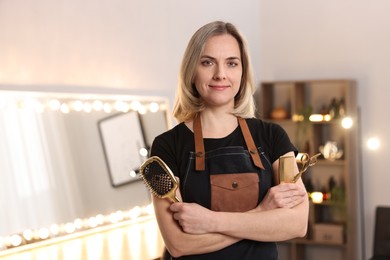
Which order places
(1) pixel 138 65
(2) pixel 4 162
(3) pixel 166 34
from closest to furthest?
(2) pixel 4 162, (1) pixel 138 65, (3) pixel 166 34

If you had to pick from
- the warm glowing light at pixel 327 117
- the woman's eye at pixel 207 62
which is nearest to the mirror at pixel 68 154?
the woman's eye at pixel 207 62

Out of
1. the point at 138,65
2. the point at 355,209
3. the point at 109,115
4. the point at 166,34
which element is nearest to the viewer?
the point at 109,115

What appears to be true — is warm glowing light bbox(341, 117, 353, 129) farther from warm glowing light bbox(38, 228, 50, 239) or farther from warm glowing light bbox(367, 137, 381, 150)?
warm glowing light bbox(38, 228, 50, 239)

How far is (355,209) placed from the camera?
5.75 meters

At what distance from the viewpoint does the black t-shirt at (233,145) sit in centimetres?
186

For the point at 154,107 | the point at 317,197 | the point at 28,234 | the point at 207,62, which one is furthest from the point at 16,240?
the point at 317,197

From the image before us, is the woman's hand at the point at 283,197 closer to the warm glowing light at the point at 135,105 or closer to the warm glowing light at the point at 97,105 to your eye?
the warm glowing light at the point at 97,105

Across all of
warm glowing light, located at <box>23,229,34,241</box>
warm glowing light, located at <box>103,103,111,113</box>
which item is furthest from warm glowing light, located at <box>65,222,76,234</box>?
warm glowing light, located at <box>103,103,111,113</box>

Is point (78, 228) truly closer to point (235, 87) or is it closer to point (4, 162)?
point (4, 162)

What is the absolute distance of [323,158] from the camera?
19.1 feet

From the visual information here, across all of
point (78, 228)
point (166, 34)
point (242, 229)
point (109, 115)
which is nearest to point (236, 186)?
point (242, 229)

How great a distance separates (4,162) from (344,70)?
11.3 feet

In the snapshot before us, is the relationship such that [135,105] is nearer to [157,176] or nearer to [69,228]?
[69,228]

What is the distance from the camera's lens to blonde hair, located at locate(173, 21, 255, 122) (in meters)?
1.88
